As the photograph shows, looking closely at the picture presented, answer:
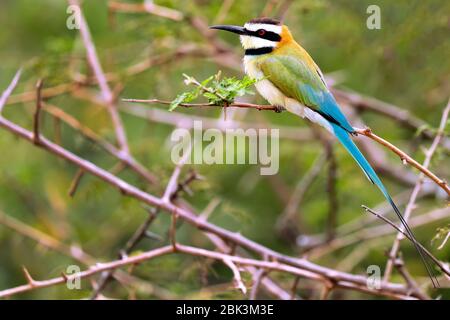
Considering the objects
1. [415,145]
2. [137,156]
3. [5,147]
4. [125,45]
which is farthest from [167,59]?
[415,145]

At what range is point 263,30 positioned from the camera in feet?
11.1

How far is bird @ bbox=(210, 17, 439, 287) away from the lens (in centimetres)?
309

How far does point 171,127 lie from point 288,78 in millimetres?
2959

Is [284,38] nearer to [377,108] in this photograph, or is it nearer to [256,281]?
[256,281]

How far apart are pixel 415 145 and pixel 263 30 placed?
1484mm

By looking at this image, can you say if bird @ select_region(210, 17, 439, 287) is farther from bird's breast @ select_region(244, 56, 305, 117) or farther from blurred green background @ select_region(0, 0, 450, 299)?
blurred green background @ select_region(0, 0, 450, 299)

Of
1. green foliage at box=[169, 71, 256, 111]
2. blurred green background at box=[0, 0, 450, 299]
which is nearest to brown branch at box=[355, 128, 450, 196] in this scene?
green foliage at box=[169, 71, 256, 111]

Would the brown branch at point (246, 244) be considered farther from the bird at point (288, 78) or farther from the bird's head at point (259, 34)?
the bird's head at point (259, 34)

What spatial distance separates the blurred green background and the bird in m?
0.71

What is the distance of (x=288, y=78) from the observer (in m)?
3.21

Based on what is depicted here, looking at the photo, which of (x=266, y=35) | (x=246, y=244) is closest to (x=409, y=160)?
(x=246, y=244)

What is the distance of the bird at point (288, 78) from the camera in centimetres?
309

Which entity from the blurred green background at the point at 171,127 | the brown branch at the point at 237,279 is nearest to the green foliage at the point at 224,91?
the brown branch at the point at 237,279
